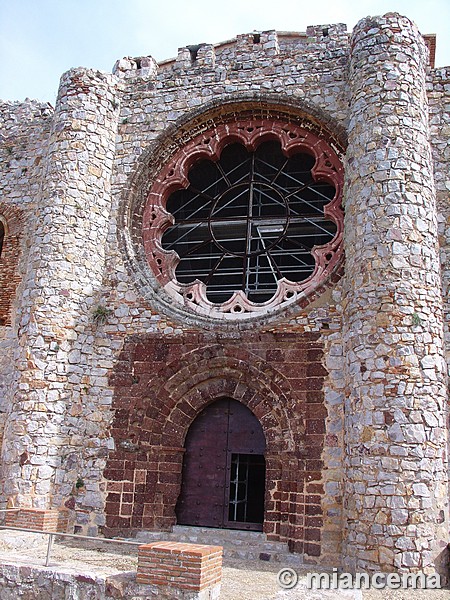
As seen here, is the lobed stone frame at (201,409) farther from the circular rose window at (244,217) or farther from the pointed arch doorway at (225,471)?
the circular rose window at (244,217)

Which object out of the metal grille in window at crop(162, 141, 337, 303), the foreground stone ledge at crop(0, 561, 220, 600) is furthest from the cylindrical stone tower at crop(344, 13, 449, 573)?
the foreground stone ledge at crop(0, 561, 220, 600)

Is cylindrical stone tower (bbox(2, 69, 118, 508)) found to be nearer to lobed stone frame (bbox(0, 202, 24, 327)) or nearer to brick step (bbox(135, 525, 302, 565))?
lobed stone frame (bbox(0, 202, 24, 327))

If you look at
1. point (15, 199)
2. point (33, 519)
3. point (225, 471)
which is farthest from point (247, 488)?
point (15, 199)

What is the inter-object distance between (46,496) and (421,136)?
7129 mm

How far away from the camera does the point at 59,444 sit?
849 cm

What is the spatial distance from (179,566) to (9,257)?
676 centimetres

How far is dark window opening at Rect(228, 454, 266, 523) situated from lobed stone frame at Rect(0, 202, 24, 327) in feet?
14.8

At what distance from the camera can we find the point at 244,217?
31.7ft

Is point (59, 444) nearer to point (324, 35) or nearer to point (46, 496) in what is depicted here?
point (46, 496)

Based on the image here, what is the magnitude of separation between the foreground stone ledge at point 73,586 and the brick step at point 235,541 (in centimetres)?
195

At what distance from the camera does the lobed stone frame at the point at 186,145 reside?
28.7ft

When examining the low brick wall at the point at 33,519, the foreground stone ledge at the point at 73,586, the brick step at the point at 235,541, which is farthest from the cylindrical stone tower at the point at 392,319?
the low brick wall at the point at 33,519

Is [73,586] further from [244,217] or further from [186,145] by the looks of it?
[186,145]

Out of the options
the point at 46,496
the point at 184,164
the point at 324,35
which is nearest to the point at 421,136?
the point at 324,35
